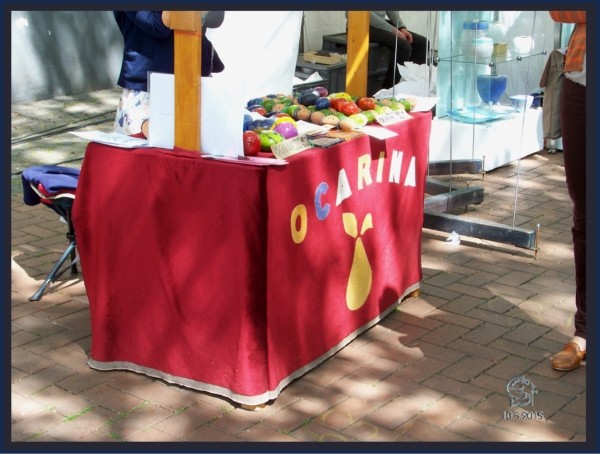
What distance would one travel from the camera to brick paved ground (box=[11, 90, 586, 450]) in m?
3.57

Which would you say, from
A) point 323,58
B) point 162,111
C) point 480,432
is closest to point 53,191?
point 162,111

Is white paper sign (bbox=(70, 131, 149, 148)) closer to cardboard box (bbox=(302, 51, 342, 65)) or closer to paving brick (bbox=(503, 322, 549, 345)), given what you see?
paving brick (bbox=(503, 322, 549, 345))

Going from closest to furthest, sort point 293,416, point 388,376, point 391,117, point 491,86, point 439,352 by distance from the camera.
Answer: point 293,416
point 388,376
point 439,352
point 391,117
point 491,86

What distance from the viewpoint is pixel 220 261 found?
3588 millimetres

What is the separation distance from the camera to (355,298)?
168 inches

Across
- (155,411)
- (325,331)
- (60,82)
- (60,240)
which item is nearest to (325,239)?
(325,331)

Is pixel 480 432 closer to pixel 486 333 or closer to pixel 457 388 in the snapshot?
pixel 457 388

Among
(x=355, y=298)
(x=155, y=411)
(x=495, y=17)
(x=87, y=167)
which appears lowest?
(x=155, y=411)

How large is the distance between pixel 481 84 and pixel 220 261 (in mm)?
4219

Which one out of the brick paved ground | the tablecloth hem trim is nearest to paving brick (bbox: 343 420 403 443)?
the brick paved ground

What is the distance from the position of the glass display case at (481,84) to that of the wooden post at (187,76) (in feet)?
12.1

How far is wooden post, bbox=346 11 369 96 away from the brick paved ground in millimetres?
1189

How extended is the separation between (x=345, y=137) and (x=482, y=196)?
8.24 ft

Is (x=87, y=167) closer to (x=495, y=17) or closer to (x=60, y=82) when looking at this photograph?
(x=495, y=17)
